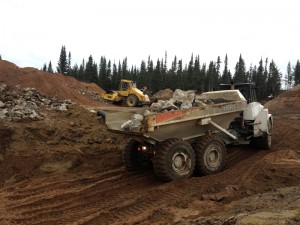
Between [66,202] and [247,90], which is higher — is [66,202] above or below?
below

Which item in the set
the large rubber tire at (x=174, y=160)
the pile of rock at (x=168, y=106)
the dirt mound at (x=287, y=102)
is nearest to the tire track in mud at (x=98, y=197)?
the large rubber tire at (x=174, y=160)

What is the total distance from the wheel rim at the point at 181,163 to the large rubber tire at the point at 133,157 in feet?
4.44

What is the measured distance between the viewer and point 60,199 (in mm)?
7754

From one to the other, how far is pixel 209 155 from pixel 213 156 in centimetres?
18

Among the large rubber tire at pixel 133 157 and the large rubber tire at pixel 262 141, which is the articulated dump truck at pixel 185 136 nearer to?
the large rubber tire at pixel 133 157

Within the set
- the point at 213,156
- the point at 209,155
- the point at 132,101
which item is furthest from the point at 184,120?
the point at 132,101

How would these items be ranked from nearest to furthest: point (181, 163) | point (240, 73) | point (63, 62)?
point (181, 163) < point (240, 73) < point (63, 62)

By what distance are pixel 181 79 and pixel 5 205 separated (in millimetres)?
67768

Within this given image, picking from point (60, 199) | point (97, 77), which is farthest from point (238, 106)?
point (97, 77)

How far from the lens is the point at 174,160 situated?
862 cm

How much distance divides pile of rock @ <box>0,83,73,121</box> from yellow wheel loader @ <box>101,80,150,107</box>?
565 inches

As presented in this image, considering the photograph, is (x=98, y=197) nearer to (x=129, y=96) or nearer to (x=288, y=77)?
(x=129, y=96)

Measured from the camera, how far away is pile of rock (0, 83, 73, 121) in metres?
13.2

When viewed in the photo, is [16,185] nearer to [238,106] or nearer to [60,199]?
[60,199]
